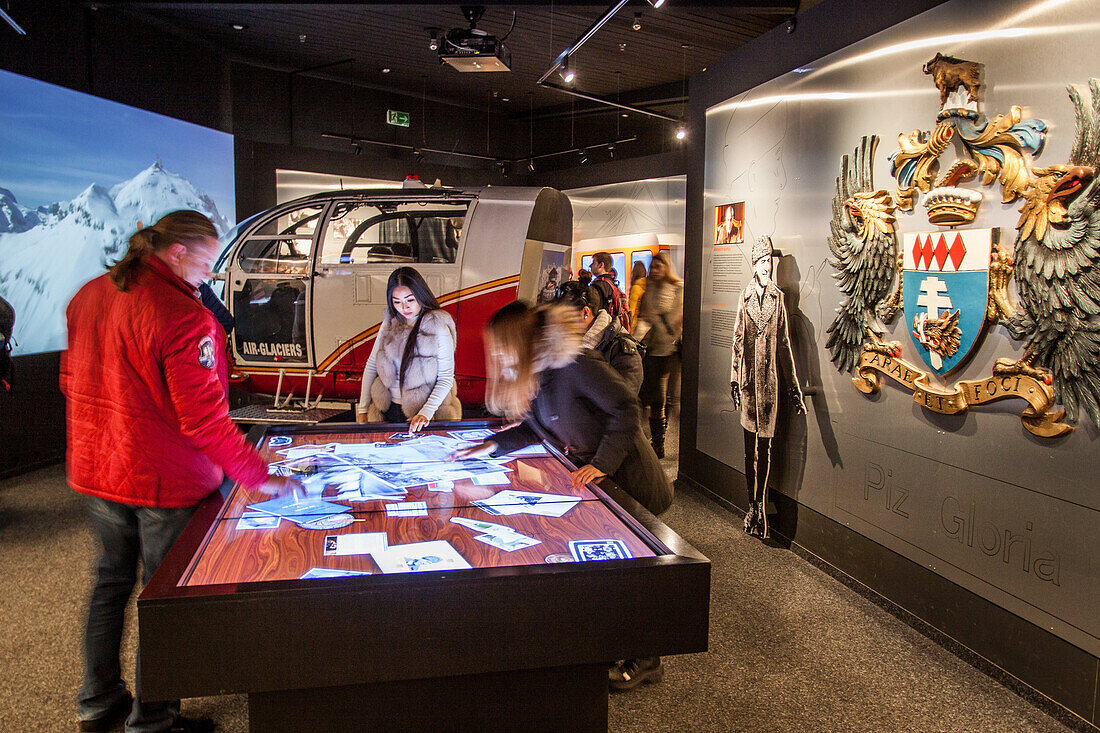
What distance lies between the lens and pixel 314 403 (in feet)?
20.0

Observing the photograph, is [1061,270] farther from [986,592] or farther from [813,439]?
[813,439]

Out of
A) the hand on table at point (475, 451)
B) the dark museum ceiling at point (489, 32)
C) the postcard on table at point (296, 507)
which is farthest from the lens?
the dark museum ceiling at point (489, 32)

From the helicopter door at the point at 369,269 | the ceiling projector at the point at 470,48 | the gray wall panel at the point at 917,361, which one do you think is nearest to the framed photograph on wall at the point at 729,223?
the gray wall panel at the point at 917,361

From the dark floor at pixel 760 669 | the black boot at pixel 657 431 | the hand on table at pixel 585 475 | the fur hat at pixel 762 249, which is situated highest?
the fur hat at pixel 762 249

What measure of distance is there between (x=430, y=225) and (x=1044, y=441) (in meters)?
4.92

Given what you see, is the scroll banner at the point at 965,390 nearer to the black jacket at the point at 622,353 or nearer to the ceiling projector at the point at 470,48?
the black jacket at the point at 622,353

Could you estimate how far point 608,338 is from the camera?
4.98 meters

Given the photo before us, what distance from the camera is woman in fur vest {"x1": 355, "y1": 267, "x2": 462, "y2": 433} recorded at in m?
3.68

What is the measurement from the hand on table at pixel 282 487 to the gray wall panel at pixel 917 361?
2473mm

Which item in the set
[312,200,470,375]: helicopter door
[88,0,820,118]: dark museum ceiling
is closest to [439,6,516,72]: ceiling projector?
[88,0,820,118]: dark museum ceiling

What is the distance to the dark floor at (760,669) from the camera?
2.45m

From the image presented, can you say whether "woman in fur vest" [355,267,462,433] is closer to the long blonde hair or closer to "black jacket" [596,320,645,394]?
the long blonde hair

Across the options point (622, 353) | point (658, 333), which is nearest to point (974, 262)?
point (622, 353)

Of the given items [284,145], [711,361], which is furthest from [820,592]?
[284,145]
